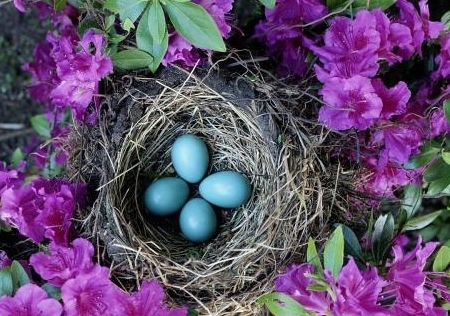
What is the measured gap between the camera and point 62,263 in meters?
1.01

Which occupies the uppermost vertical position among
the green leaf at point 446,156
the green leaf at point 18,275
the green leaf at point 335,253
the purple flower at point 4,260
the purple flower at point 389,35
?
the purple flower at point 389,35

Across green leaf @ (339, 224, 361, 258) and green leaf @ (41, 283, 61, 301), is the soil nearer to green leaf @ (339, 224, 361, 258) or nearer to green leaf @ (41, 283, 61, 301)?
green leaf @ (41, 283, 61, 301)

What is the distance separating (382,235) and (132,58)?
537 millimetres

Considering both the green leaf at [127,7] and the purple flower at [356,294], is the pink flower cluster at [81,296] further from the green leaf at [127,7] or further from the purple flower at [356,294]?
the green leaf at [127,7]

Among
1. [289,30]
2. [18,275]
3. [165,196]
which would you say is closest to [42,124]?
[165,196]

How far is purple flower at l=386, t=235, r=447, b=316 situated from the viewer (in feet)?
3.18

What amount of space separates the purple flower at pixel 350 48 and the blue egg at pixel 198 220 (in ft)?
1.19

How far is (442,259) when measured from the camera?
1050 millimetres

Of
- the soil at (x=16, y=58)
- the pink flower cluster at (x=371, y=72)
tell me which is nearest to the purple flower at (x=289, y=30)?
the pink flower cluster at (x=371, y=72)

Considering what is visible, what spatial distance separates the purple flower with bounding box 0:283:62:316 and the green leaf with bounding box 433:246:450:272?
608mm

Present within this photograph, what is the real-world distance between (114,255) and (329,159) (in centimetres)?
42

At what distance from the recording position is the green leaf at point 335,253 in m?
0.96

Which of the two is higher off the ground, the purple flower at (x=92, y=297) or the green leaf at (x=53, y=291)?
the purple flower at (x=92, y=297)

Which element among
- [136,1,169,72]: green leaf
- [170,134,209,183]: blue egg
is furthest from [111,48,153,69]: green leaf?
[170,134,209,183]: blue egg
